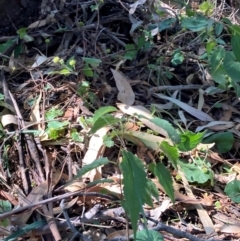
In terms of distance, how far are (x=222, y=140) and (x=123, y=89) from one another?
1.33ft

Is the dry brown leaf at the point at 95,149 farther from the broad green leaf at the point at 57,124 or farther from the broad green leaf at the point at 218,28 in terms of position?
the broad green leaf at the point at 218,28

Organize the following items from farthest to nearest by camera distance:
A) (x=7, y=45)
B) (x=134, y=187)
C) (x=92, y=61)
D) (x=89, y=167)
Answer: (x=7, y=45), (x=92, y=61), (x=89, y=167), (x=134, y=187)

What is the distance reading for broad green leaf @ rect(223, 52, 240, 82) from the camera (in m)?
1.51

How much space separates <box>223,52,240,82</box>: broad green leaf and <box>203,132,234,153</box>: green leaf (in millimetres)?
198

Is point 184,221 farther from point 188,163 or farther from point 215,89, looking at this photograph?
point 215,89

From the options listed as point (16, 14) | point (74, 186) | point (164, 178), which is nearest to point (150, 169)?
point (164, 178)

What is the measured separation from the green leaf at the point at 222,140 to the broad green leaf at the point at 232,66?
198 millimetres

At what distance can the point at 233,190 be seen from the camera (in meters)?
1.46

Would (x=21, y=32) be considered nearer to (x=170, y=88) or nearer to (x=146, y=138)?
(x=170, y=88)

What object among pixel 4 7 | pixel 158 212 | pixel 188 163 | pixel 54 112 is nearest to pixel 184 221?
pixel 158 212

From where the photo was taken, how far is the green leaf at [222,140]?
1606 millimetres

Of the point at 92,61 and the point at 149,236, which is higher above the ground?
the point at 92,61

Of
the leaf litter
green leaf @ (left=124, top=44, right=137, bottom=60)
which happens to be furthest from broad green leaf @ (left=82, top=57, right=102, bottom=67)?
green leaf @ (left=124, top=44, right=137, bottom=60)

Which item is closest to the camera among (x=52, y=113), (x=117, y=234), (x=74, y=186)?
(x=117, y=234)
